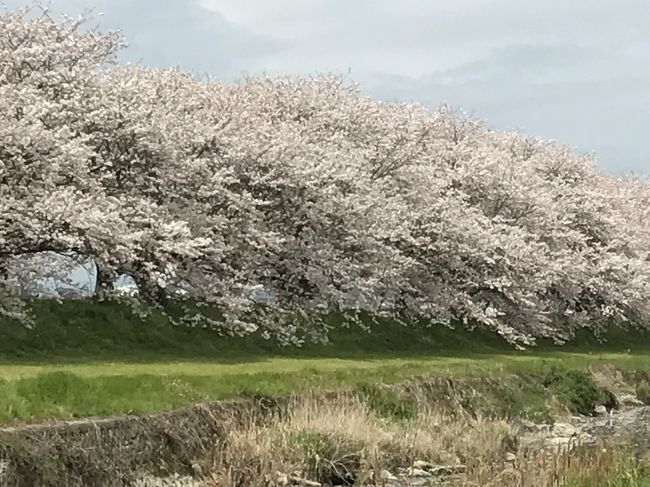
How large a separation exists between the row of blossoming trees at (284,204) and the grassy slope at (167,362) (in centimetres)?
110

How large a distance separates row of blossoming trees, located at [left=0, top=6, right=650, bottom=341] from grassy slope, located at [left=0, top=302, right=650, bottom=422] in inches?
43.2

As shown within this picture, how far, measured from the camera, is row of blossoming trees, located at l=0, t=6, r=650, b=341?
85.0ft

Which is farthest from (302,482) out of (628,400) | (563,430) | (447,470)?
(628,400)

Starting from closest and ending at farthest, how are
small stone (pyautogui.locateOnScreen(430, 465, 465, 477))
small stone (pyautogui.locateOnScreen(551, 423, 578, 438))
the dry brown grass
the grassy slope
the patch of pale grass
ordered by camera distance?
the dry brown grass < the grassy slope < the patch of pale grass < small stone (pyautogui.locateOnScreen(430, 465, 465, 477)) < small stone (pyautogui.locateOnScreen(551, 423, 578, 438))

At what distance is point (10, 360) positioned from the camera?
2370 cm

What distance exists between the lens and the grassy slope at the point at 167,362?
707 inches

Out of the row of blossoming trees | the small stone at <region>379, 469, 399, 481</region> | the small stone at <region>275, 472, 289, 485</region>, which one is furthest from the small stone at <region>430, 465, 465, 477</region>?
the row of blossoming trees

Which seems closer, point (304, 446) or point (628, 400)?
point (304, 446)

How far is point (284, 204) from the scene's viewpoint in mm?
34531

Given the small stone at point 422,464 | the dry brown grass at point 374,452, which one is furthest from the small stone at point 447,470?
the dry brown grass at point 374,452

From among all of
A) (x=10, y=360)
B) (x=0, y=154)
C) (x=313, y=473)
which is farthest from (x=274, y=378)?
(x=0, y=154)

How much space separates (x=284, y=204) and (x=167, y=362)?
982cm

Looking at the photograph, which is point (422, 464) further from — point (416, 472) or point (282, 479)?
point (282, 479)

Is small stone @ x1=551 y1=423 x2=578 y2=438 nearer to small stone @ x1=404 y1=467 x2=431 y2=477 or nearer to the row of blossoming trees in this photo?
small stone @ x1=404 y1=467 x2=431 y2=477
